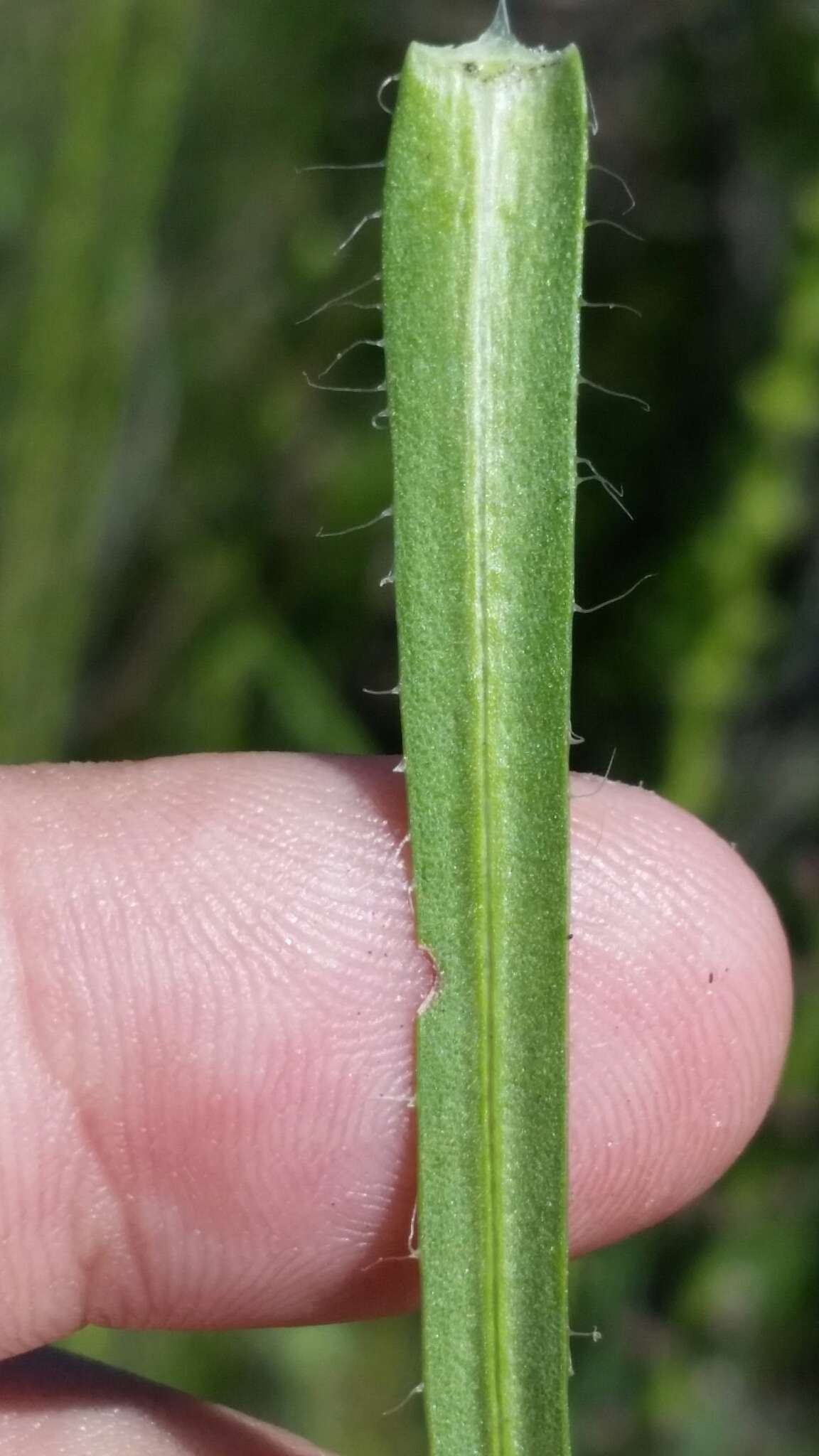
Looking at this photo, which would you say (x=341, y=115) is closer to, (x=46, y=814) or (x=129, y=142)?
(x=129, y=142)

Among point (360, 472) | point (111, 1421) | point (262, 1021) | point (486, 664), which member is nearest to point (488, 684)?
point (486, 664)

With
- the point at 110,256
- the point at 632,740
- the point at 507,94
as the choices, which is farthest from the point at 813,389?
the point at 507,94

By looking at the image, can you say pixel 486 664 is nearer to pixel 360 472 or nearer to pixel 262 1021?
pixel 262 1021

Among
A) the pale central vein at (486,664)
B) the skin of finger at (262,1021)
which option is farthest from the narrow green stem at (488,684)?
the skin of finger at (262,1021)

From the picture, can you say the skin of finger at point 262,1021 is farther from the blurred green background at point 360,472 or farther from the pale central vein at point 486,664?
the blurred green background at point 360,472

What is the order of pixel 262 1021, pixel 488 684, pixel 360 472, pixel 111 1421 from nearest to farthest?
pixel 488 684, pixel 262 1021, pixel 111 1421, pixel 360 472

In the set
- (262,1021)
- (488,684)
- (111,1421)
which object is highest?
(488,684)
